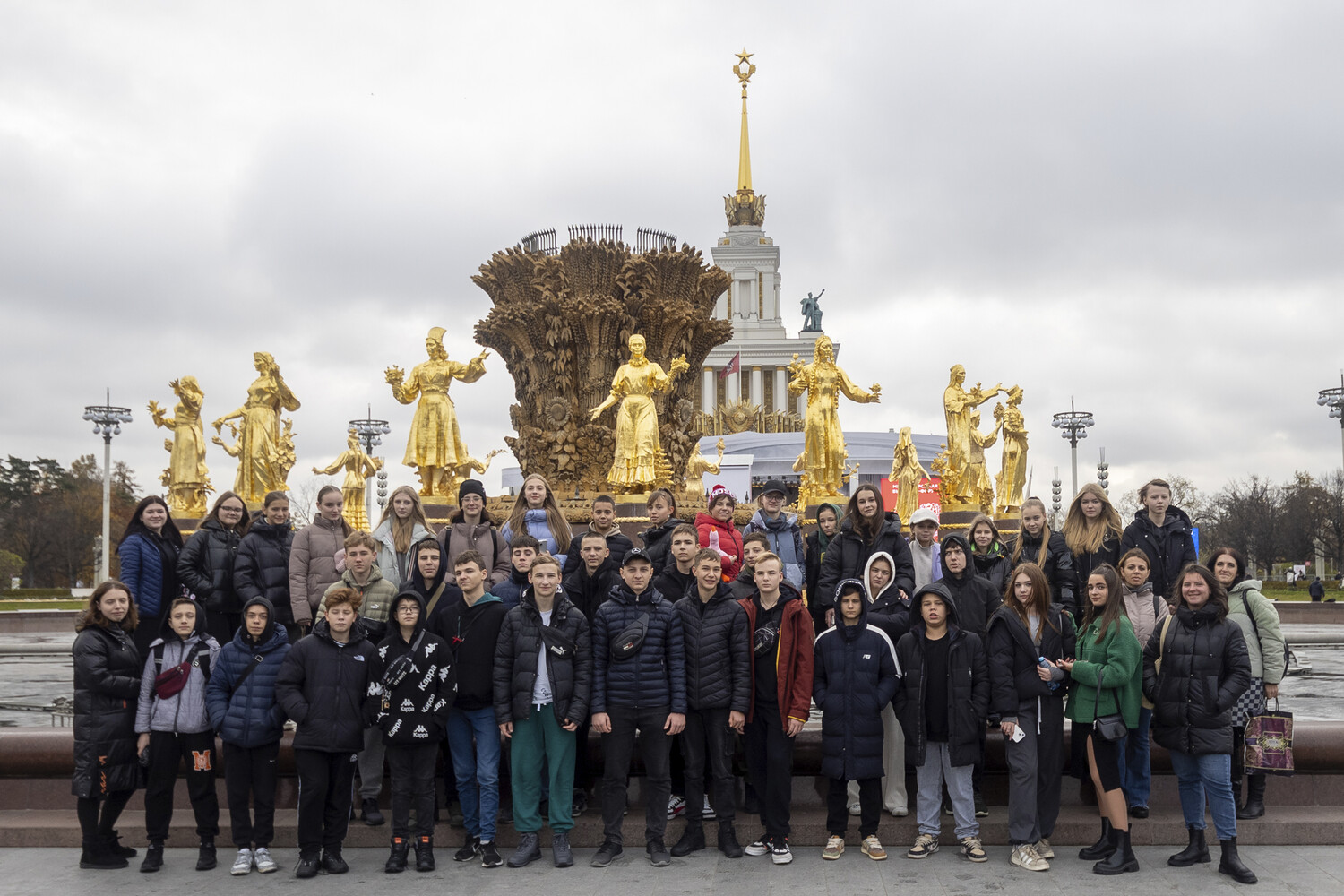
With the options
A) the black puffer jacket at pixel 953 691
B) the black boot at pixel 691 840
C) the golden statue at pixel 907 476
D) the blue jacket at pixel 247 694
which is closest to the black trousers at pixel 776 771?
the black boot at pixel 691 840

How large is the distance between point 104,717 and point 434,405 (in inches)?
459

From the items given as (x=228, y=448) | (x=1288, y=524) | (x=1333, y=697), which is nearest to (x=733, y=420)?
(x=1288, y=524)

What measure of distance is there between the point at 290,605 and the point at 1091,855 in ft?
16.9

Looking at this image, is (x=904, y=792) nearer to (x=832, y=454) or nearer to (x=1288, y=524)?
(x=832, y=454)

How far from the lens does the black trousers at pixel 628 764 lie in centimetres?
612

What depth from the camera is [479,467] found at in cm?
1780

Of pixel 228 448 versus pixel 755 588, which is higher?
pixel 228 448

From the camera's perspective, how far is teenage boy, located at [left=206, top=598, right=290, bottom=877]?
594 centimetres

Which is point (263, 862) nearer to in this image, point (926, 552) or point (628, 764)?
point (628, 764)

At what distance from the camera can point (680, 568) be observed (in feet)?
21.8

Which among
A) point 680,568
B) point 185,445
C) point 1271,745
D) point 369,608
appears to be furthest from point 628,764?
point 185,445

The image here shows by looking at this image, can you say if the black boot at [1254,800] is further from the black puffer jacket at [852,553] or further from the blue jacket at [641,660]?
the blue jacket at [641,660]

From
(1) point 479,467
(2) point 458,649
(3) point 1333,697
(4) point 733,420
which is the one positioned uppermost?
(4) point 733,420

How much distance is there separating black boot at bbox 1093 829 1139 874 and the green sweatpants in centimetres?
291
